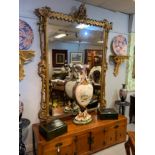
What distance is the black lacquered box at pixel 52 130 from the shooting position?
7.38 feet

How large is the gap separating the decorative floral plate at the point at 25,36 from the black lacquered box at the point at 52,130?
3.64 feet

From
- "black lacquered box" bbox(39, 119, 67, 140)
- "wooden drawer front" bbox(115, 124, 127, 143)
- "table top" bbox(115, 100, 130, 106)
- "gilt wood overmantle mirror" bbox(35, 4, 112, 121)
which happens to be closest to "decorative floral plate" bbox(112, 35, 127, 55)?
"gilt wood overmantle mirror" bbox(35, 4, 112, 121)

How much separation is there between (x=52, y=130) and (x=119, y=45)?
2.16m

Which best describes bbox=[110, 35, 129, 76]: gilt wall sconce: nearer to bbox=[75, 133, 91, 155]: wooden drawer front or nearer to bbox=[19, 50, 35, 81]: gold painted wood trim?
bbox=[75, 133, 91, 155]: wooden drawer front

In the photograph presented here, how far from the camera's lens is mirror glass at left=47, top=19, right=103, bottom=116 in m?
2.73

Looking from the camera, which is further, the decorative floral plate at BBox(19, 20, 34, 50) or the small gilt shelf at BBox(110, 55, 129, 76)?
the small gilt shelf at BBox(110, 55, 129, 76)

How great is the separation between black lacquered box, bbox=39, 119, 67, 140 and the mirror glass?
0.40 m

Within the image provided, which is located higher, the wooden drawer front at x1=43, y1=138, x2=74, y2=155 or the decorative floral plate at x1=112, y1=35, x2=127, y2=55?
the decorative floral plate at x1=112, y1=35, x2=127, y2=55

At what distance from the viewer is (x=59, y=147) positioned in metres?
2.33

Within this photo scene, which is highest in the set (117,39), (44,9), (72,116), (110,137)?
(44,9)
